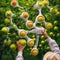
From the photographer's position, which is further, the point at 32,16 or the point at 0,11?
the point at 32,16

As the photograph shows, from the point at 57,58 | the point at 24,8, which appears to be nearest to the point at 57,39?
the point at 24,8

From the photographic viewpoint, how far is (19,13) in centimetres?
514

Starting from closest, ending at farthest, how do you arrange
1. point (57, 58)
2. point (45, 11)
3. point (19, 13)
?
1. point (57, 58)
2. point (19, 13)
3. point (45, 11)

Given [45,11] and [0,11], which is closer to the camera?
[0,11]

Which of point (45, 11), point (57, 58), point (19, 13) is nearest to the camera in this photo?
point (57, 58)

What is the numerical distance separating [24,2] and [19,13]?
50 cm

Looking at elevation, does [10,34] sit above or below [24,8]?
below

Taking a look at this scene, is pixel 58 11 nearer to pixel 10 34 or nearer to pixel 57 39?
pixel 57 39

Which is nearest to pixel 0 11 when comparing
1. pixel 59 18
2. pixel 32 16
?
pixel 32 16

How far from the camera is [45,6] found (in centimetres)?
546

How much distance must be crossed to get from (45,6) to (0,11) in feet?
2.72

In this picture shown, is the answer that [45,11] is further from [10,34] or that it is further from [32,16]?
[10,34]

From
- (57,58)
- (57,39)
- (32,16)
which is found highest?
(57,58)

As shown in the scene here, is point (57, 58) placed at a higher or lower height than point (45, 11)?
higher
